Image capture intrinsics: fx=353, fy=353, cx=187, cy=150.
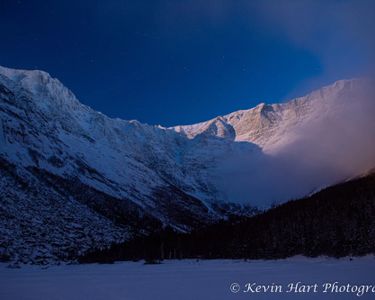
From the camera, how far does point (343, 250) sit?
44312 millimetres

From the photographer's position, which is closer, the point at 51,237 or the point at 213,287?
the point at 213,287

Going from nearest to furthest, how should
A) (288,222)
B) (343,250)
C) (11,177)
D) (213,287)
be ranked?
(213,287)
(343,250)
(288,222)
(11,177)

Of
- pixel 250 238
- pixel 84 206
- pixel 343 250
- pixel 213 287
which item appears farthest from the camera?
pixel 84 206

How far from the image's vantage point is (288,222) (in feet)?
217

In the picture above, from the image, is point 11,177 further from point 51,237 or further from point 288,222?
point 288,222

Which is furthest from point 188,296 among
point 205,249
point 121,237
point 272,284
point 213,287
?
point 121,237

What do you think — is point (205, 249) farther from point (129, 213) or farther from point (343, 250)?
point (129, 213)

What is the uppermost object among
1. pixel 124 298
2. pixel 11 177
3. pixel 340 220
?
pixel 11 177

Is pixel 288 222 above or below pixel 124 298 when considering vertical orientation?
above

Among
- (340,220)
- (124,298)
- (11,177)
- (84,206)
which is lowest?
(124,298)

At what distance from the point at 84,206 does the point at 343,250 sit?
454 feet

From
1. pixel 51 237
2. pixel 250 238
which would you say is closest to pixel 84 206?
pixel 51 237

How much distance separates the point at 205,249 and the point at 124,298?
65227 mm

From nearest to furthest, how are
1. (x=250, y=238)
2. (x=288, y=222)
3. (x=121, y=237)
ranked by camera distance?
(x=288, y=222), (x=250, y=238), (x=121, y=237)
